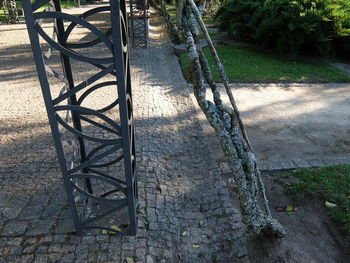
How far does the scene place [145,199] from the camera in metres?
3.62

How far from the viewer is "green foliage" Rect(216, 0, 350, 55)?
8.72m

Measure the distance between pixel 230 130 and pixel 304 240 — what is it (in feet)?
4.89

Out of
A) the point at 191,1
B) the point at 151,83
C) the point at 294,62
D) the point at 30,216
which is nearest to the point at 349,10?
the point at 294,62

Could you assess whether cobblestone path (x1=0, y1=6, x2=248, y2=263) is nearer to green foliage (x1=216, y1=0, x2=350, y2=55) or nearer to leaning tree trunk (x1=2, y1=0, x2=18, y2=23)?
green foliage (x1=216, y1=0, x2=350, y2=55)

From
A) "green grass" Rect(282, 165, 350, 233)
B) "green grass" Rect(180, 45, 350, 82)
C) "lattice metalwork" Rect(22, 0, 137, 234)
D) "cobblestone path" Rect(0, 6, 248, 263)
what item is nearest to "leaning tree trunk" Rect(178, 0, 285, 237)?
"cobblestone path" Rect(0, 6, 248, 263)

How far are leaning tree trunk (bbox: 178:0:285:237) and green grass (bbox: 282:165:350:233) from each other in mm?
829

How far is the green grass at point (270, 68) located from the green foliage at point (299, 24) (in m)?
0.45

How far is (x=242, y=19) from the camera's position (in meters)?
11.0

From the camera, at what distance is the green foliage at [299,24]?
8.72 metres

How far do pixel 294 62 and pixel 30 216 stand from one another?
8.51m

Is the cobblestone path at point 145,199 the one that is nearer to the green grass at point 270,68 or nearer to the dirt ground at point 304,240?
the dirt ground at point 304,240

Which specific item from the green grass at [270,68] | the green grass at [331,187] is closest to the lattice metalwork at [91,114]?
the green grass at [331,187]

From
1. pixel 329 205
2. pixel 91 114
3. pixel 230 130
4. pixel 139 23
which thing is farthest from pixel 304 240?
pixel 139 23

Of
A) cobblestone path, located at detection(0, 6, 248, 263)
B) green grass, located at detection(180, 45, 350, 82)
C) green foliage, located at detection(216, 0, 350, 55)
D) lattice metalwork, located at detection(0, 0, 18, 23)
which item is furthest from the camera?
lattice metalwork, located at detection(0, 0, 18, 23)
